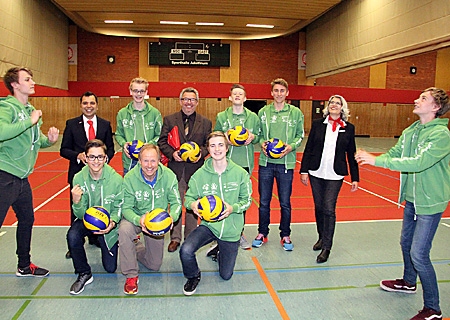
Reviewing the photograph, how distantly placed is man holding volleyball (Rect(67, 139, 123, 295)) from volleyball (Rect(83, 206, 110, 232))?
99 mm

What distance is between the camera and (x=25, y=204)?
3836 mm

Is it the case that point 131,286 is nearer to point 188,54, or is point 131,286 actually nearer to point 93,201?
point 93,201

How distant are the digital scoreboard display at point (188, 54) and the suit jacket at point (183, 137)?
16.7 metres

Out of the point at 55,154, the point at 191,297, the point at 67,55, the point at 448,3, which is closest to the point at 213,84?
the point at 67,55

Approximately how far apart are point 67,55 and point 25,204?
1869 cm

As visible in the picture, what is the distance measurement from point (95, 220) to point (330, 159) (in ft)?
8.49

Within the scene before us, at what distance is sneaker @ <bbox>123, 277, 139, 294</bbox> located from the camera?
364 cm

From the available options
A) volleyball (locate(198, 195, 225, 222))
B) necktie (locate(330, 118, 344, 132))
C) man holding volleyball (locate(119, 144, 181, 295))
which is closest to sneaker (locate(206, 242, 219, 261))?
man holding volleyball (locate(119, 144, 181, 295))

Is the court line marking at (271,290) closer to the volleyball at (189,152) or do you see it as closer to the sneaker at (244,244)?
the sneaker at (244,244)

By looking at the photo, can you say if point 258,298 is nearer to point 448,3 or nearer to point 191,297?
point 191,297

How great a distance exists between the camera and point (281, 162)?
191 inches

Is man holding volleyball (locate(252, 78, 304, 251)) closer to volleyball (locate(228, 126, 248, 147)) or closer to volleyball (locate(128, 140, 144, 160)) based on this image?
volleyball (locate(228, 126, 248, 147))

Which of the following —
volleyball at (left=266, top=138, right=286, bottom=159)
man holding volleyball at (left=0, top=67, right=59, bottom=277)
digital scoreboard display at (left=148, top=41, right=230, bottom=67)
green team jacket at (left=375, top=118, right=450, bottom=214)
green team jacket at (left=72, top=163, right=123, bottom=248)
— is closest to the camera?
green team jacket at (left=375, top=118, right=450, bottom=214)

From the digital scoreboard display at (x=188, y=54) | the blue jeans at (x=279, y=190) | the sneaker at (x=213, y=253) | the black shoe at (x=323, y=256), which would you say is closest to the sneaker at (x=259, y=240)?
the blue jeans at (x=279, y=190)
